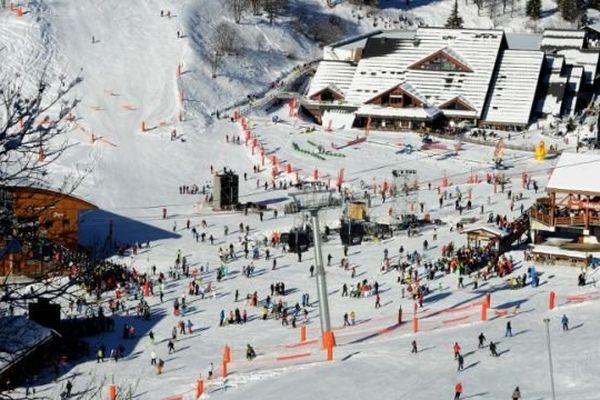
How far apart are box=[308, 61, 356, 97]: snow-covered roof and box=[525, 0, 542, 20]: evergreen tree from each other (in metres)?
26.4

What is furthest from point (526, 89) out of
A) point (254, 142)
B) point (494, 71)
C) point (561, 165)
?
point (561, 165)

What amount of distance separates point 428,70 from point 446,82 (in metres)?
1.86

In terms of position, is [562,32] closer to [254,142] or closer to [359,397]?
[254,142]

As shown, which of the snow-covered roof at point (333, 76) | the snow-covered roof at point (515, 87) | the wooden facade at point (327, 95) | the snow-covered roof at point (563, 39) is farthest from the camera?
the snow-covered roof at point (563, 39)

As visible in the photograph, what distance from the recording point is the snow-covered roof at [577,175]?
168ft

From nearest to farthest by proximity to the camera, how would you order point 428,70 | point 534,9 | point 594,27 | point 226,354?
point 226,354 < point 428,70 < point 594,27 < point 534,9

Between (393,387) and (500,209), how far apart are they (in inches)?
1014

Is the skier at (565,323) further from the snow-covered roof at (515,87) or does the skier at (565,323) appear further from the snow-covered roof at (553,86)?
the snow-covered roof at (553,86)

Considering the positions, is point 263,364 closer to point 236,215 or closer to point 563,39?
point 236,215

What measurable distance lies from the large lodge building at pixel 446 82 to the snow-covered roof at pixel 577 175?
25605 mm

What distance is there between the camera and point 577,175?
52219 mm

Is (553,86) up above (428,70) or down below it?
below

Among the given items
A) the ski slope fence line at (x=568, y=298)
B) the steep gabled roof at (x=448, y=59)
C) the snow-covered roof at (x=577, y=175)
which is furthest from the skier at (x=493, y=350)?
the steep gabled roof at (x=448, y=59)

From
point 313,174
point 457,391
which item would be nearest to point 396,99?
point 313,174
